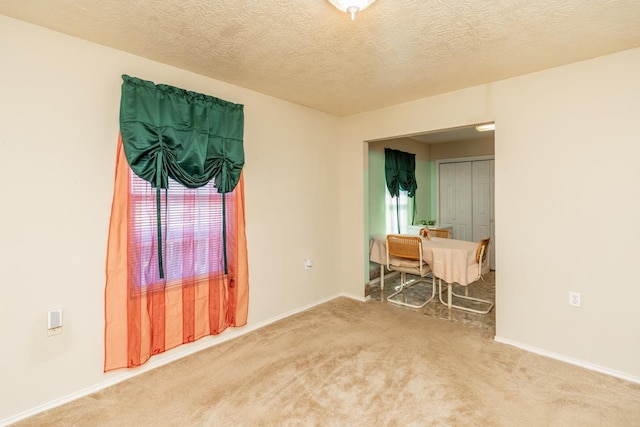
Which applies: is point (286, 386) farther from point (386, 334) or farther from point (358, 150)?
point (358, 150)

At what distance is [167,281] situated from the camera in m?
2.50

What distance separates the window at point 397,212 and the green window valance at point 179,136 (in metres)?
3.03

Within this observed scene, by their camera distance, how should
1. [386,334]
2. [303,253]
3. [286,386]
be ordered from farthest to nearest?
[303,253]
[386,334]
[286,386]

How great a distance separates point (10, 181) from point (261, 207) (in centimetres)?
185

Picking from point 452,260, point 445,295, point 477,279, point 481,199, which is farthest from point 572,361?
point 481,199

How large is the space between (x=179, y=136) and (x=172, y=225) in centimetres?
71

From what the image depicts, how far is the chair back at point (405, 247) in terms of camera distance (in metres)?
3.79

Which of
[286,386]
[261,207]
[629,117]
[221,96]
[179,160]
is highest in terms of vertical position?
[221,96]

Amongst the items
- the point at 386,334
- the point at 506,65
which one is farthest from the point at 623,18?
the point at 386,334

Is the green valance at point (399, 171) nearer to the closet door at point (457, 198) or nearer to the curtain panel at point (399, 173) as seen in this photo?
the curtain panel at point (399, 173)

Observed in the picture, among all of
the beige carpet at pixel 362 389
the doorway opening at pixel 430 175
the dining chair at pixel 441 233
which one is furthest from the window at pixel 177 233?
the dining chair at pixel 441 233

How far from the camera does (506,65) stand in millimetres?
2551

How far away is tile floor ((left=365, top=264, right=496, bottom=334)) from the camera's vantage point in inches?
132

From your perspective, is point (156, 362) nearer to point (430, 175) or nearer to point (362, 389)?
point (362, 389)
